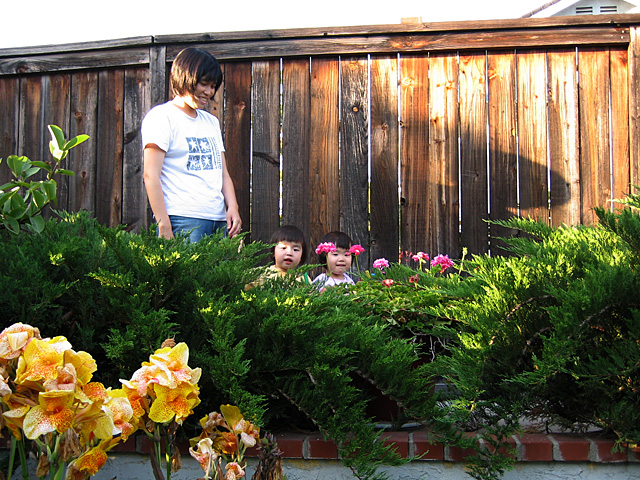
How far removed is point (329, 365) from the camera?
1711 mm

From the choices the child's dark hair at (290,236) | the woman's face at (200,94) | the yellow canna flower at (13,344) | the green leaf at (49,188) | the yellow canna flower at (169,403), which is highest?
the woman's face at (200,94)

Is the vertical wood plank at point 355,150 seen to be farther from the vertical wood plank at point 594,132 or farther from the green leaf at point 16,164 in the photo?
the green leaf at point 16,164

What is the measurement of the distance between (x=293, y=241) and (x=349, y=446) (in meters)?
2.09

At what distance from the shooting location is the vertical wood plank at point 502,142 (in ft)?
12.5

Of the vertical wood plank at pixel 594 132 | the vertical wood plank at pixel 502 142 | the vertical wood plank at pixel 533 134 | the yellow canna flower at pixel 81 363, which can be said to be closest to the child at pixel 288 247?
the vertical wood plank at pixel 502 142

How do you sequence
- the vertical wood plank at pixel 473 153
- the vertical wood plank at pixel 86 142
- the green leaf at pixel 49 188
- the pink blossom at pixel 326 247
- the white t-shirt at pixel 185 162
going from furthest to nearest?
1. the vertical wood plank at pixel 86 142
2. the vertical wood plank at pixel 473 153
3. the pink blossom at pixel 326 247
4. the white t-shirt at pixel 185 162
5. the green leaf at pixel 49 188

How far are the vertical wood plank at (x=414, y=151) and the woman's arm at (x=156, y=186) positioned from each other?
5.14 feet

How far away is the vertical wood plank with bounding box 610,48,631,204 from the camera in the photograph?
3744 millimetres

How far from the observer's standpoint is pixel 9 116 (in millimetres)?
4391

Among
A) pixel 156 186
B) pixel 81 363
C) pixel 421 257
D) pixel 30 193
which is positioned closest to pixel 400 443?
pixel 81 363

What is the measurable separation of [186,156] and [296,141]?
1.05 m

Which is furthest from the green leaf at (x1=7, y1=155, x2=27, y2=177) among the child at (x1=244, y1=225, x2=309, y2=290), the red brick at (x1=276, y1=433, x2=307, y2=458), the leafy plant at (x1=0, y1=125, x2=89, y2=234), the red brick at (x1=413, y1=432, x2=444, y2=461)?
the child at (x1=244, y1=225, x2=309, y2=290)

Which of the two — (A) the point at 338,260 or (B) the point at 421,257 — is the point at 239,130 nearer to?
(A) the point at 338,260

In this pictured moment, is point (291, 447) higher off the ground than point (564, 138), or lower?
lower
